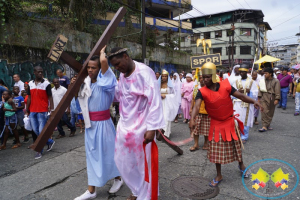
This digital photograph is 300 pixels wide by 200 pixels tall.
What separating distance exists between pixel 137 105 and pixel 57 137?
5.18 m

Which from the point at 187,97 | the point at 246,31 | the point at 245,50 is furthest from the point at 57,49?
the point at 246,31

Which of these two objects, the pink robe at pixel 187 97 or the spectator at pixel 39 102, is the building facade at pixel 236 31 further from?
the spectator at pixel 39 102

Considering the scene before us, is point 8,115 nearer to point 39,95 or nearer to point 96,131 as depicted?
point 39,95

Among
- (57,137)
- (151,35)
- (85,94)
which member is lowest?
(57,137)

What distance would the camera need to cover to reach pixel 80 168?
4.40 m

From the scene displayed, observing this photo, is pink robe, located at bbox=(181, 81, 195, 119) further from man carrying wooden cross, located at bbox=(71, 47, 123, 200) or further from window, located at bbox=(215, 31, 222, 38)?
window, located at bbox=(215, 31, 222, 38)

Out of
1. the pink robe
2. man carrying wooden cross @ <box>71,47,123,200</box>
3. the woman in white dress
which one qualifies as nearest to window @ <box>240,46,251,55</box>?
the pink robe

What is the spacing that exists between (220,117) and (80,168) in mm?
2796

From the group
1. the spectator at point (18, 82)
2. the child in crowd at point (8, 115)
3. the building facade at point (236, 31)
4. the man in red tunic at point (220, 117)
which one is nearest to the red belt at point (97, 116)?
the man in red tunic at point (220, 117)

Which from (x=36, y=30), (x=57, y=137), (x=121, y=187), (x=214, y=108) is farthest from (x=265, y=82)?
(x=36, y=30)

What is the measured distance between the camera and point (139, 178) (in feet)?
9.30

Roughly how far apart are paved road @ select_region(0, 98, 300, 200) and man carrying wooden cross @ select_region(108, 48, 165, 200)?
25.8 inches

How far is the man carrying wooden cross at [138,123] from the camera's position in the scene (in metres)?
2.60

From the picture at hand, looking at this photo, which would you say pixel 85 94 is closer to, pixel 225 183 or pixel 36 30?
pixel 225 183
